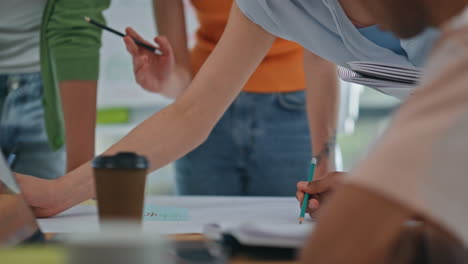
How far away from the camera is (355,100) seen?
292cm

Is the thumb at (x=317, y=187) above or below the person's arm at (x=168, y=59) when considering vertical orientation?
below

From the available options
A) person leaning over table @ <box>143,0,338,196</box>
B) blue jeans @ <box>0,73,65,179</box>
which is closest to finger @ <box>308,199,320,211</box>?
person leaning over table @ <box>143,0,338,196</box>

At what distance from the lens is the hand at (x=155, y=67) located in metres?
1.62

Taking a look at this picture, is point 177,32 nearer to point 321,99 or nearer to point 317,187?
point 321,99

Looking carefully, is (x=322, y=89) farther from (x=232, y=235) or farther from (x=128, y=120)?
(x=128, y=120)

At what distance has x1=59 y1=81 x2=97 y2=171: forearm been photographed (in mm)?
1605

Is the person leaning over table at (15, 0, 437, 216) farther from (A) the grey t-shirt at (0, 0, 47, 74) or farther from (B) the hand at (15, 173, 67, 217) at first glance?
(A) the grey t-shirt at (0, 0, 47, 74)

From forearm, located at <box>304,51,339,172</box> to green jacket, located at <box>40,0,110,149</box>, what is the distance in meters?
0.60

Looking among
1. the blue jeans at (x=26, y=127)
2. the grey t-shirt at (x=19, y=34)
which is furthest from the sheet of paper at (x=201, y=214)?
the grey t-shirt at (x=19, y=34)

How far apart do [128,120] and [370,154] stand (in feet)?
8.81

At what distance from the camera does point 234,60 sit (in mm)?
1299

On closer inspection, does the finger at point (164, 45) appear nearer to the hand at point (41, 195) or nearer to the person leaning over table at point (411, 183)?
the hand at point (41, 195)

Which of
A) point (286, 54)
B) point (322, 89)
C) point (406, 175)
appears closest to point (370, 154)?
point (406, 175)

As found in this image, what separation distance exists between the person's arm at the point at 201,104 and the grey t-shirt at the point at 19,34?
533 millimetres
